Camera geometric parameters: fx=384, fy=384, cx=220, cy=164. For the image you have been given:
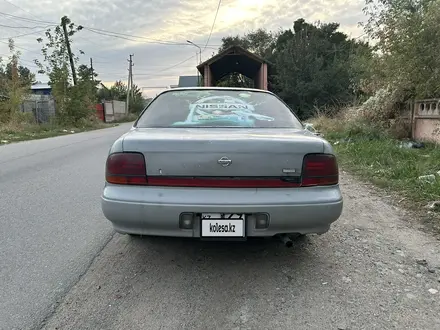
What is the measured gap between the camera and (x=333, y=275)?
294cm

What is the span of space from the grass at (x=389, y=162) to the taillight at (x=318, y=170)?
2.34m

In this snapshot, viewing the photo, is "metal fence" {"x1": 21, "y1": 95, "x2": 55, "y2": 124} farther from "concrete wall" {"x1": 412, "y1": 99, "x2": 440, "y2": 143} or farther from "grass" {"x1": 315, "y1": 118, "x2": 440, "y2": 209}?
"concrete wall" {"x1": 412, "y1": 99, "x2": 440, "y2": 143}

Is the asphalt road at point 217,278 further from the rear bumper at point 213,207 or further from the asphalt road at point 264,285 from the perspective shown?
the rear bumper at point 213,207

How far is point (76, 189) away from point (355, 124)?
833cm

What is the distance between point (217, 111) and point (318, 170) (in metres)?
1.27

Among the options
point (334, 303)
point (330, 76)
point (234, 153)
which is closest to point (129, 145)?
point (234, 153)

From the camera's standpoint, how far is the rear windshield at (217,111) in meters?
3.48

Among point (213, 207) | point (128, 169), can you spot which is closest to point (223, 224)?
point (213, 207)

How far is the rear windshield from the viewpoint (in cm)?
348

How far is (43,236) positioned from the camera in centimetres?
376

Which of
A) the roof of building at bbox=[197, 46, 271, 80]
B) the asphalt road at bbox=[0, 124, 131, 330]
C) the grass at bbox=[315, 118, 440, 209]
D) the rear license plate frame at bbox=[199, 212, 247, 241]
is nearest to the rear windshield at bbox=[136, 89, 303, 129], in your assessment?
the rear license plate frame at bbox=[199, 212, 247, 241]

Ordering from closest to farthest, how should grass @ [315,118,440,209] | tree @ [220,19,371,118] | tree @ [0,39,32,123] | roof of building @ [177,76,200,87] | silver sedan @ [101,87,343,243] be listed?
silver sedan @ [101,87,343,243], grass @ [315,118,440,209], tree @ [0,39,32,123], tree @ [220,19,371,118], roof of building @ [177,76,200,87]

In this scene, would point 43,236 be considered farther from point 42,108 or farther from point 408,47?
point 42,108

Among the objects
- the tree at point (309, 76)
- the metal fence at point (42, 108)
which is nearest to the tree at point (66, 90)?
the metal fence at point (42, 108)
